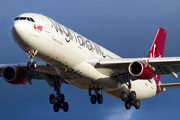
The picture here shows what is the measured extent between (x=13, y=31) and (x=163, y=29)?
25.8 meters

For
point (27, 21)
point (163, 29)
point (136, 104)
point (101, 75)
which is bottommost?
point (136, 104)

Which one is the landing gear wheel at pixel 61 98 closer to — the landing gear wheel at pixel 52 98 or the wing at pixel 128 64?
the landing gear wheel at pixel 52 98

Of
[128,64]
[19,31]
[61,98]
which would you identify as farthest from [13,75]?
[128,64]

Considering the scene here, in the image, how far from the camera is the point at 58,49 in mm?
27516

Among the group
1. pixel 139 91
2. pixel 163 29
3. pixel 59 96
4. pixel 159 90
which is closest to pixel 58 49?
pixel 59 96

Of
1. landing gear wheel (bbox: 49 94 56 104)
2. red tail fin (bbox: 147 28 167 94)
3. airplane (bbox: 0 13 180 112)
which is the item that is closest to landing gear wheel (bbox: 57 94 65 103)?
airplane (bbox: 0 13 180 112)

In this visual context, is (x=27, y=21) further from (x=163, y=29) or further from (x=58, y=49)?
(x=163, y=29)

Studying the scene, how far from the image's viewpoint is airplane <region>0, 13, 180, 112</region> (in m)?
26.4

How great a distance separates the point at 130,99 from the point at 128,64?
4.12 metres

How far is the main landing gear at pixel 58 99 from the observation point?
35.8 m

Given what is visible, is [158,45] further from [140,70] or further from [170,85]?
[140,70]

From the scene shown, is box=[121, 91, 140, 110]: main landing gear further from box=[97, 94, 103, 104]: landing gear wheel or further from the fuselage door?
the fuselage door

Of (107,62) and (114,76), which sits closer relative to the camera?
(107,62)

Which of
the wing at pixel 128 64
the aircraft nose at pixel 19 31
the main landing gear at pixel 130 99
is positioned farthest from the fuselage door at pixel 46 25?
the main landing gear at pixel 130 99
